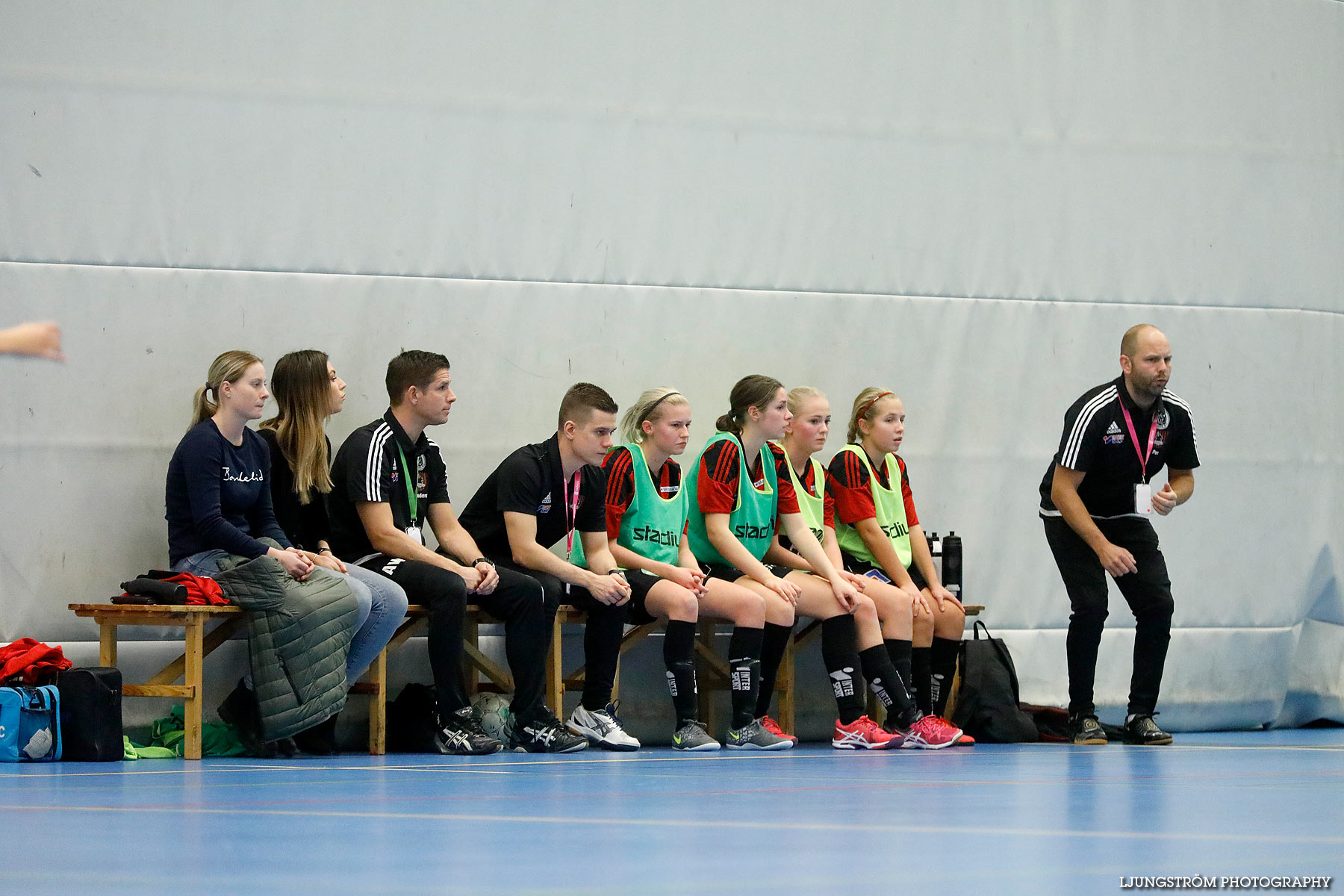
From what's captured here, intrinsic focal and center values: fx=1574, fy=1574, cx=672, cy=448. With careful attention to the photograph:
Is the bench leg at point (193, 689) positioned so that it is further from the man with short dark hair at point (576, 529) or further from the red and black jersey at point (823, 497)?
the red and black jersey at point (823, 497)

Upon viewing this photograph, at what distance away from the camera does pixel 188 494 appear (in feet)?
16.9

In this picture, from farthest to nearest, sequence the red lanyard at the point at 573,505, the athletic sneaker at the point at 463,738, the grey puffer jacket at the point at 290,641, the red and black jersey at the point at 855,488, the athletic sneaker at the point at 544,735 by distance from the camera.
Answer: the red and black jersey at the point at 855,488, the red lanyard at the point at 573,505, the athletic sneaker at the point at 544,735, the athletic sneaker at the point at 463,738, the grey puffer jacket at the point at 290,641

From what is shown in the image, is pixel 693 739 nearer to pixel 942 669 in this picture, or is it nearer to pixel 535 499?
pixel 535 499

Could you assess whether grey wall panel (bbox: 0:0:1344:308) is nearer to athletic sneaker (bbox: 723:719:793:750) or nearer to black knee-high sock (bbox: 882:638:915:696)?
black knee-high sock (bbox: 882:638:915:696)

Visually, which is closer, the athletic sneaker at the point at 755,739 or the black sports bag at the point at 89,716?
the black sports bag at the point at 89,716

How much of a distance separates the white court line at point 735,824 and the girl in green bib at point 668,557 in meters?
2.63

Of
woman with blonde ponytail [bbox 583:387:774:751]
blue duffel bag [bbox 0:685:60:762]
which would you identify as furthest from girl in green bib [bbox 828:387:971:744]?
blue duffel bag [bbox 0:685:60:762]

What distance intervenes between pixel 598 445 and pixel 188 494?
139 centimetres

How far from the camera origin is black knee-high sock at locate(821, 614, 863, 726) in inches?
223

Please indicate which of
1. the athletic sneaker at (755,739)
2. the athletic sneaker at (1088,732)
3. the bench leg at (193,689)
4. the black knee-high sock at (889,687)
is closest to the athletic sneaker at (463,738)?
the bench leg at (193,689)

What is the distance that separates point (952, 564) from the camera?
6465mm

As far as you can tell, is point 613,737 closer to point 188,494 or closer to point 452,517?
point 452,517

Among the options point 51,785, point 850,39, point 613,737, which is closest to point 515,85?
point 850,39

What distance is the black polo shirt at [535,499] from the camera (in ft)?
18.1
